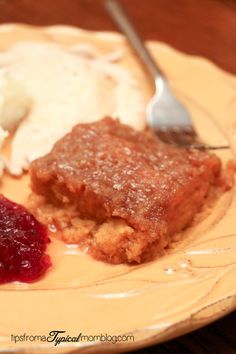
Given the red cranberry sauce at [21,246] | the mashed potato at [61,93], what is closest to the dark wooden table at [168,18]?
the mashed potato at [61,93]

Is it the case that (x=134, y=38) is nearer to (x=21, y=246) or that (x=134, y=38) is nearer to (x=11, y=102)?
(x=11, y=102)

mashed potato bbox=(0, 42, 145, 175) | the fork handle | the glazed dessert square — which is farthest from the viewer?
the fork handle

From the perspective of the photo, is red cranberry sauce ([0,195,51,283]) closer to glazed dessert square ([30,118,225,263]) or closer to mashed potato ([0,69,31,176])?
glazed dessert square ([30,118,225,263])

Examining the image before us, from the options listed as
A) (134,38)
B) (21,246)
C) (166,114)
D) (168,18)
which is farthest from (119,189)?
(168,18)

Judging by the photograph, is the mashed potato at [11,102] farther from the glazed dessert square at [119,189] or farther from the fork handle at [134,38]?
the fork handle at [134,38]

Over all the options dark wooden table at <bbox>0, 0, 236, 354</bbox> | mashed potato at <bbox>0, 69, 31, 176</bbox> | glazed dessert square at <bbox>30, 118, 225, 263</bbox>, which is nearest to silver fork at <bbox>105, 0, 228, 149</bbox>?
glazed dessert square at <bbox>30, 118, 225, 263</bbox>

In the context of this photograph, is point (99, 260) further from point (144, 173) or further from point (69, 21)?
point (69, 21)

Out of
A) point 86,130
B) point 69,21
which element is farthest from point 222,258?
point 69,21
